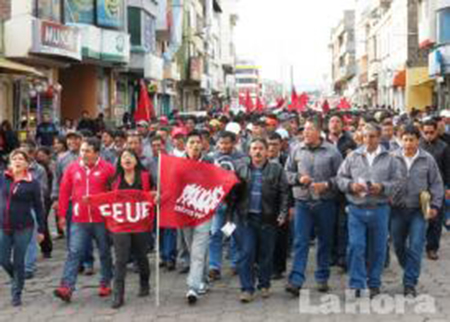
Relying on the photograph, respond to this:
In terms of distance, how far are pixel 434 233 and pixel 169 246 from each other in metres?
3.41

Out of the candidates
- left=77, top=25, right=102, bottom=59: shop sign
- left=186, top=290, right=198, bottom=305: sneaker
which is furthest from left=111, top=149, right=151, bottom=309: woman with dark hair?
left=77, top=25, right=102, bottom=59: shop sign

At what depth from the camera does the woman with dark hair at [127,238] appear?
7680 mm

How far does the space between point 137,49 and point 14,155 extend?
26.5 m

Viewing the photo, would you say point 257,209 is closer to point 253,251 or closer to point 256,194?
point 256,194

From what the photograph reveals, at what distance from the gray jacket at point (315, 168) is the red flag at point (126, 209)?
1.50m

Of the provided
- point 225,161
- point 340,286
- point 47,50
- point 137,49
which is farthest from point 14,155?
point 137,49

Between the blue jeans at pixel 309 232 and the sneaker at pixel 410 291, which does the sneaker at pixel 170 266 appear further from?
the sneaker at pixel 410 291

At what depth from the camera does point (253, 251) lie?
307 inches

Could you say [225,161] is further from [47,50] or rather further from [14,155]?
[47,50]

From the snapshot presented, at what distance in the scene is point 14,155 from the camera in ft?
25.9

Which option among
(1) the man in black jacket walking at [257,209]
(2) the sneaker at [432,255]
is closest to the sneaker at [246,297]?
(1) the man in black jacket walking at [257,209]

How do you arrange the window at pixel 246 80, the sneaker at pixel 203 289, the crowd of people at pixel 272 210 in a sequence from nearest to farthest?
the crowd of people at pixel 272 210 < the sneaker at pixel 203 289 < the window at pixel 246 80

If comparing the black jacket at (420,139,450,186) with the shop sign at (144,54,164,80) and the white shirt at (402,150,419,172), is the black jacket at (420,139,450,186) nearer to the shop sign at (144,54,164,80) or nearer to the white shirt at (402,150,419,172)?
the white shirt at (402,150,419,172)

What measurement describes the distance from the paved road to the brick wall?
14486 millimetres
